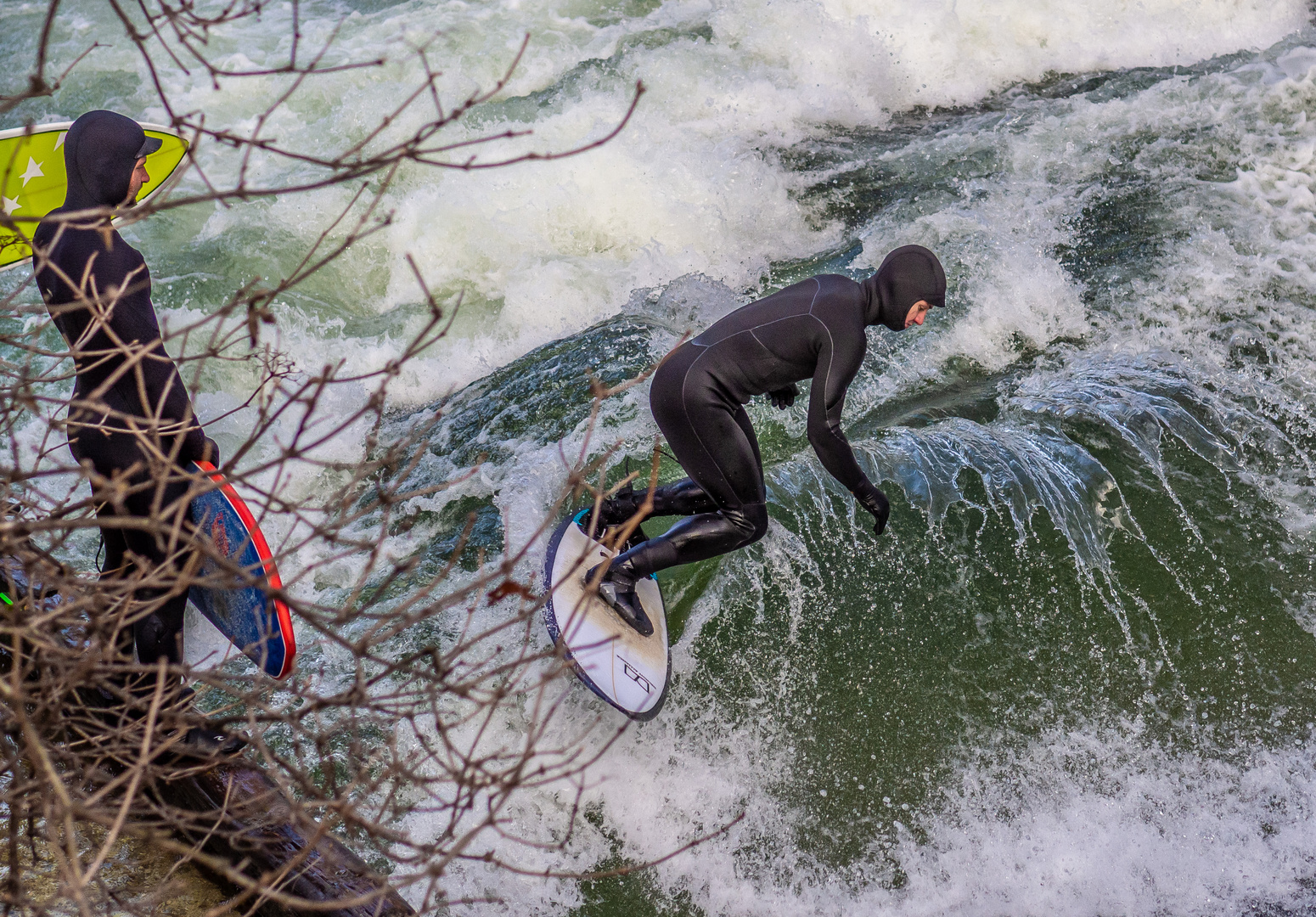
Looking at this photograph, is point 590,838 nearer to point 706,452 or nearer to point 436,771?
point 436,771

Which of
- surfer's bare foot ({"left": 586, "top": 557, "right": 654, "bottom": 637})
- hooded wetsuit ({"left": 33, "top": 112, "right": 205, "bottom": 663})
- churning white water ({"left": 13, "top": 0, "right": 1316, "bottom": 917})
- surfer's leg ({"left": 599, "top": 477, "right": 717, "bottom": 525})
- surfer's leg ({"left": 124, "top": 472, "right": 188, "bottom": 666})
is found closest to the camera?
hooded wetsuit ({"left": 33, "top": 112, "right": 205, "bottom": 663})

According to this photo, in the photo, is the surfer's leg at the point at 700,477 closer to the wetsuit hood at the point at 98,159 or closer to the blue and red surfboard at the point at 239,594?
the blue and red surfboard at the point at 239,594

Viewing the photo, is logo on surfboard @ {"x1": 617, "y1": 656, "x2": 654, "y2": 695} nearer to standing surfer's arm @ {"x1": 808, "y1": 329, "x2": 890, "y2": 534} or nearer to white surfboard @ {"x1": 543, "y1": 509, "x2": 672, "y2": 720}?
white surfboard @ {"x1": 543, "y1": 509, "x2": 672, "y2": 720}

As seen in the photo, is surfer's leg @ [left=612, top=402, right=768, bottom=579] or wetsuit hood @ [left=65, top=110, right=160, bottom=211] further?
surfer's leg @ [left=612, top=402, right=768, bottom=579]

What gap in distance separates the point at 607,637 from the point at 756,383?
1.16m

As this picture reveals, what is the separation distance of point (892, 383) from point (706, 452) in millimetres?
2379

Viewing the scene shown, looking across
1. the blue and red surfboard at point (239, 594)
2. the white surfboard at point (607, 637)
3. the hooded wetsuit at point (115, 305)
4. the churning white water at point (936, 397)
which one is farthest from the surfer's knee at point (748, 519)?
the hooded wetsuit at point (115, 305)

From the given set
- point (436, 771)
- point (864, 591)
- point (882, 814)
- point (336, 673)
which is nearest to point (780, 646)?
point (864, 591)

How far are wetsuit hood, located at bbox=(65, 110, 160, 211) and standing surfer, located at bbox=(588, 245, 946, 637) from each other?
1.92 meters

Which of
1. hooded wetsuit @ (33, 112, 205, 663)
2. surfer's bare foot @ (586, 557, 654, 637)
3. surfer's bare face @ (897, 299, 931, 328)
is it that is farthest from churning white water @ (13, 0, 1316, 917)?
surfer's bare face @ (897, 299, 931, 328)

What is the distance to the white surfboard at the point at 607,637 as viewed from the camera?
4.07 m

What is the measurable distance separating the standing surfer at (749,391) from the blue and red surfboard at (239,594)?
1.16 m

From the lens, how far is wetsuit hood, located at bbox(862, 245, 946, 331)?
146 inches

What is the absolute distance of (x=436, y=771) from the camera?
14.2ft
